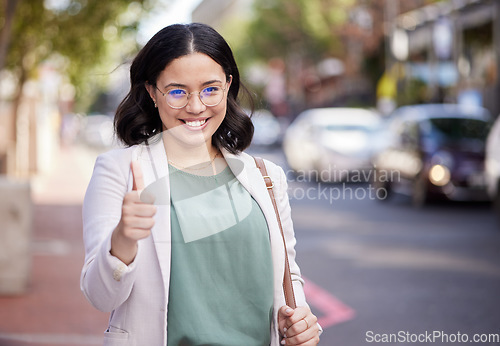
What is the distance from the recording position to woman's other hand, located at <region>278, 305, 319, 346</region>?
8.29 ft

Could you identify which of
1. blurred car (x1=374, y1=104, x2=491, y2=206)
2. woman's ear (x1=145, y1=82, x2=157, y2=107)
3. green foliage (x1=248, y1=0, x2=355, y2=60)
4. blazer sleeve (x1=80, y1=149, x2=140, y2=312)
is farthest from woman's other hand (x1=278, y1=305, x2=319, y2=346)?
green foliage (x1=248, y1=0, x2=355, y2=60)

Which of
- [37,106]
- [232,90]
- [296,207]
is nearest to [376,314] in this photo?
[232,90]

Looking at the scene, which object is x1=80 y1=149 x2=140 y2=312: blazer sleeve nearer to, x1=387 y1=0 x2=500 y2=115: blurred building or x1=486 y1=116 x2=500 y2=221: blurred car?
x1=486 y1=116 x2=500 y2=221: blurred car

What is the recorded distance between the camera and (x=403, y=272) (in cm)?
956

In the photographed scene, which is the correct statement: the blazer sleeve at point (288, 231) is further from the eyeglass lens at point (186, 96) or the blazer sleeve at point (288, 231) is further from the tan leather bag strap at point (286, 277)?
the eyeglass lens at point (186, 96)

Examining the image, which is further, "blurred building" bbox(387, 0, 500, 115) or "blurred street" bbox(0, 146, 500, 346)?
"blurred building" bbox(387, 0, 500, 115)

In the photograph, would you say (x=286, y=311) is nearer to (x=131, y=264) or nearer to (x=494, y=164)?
(x=131, y=264)

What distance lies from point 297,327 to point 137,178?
0.63 meters

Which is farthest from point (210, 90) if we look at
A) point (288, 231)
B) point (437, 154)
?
point (437, 154)

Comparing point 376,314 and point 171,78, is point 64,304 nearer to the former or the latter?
point 376,314

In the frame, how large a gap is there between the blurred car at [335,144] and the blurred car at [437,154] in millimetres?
3901

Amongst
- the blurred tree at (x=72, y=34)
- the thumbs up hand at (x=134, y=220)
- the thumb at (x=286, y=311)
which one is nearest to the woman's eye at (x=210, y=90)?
the thumbs up hand at (x=134, y=220)

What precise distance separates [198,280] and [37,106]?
1020 inches

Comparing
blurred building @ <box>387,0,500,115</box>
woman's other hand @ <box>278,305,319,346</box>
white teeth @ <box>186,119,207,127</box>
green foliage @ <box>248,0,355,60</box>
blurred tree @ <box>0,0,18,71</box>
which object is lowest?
woman's other hand @ <box>278,305,319,346</box>
